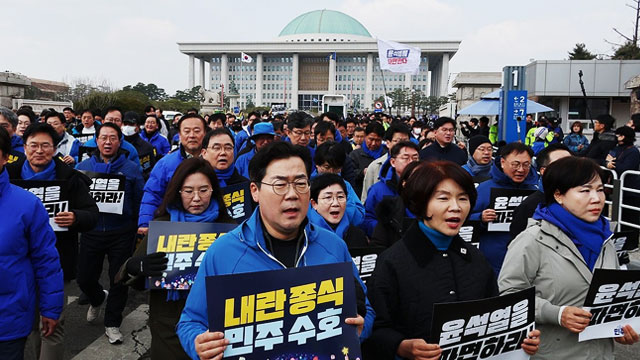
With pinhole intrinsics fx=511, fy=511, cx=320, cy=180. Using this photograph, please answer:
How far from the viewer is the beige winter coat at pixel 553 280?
7.85 feet

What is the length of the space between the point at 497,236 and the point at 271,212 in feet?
9.17

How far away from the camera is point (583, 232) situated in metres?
2.43

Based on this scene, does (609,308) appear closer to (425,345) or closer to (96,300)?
(425,345)

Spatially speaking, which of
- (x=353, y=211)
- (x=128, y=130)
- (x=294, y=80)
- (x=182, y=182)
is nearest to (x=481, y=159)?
(x=353, y=211)

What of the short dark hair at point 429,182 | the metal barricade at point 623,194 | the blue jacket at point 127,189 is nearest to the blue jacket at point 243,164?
the blue jacket at point 127,189

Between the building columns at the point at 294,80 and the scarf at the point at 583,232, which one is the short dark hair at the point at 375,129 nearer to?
the scarf at the point at 583,232

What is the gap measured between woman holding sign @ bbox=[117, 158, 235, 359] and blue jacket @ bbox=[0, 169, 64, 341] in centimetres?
38

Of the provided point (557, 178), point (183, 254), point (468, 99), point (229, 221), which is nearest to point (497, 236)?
point (557, 178)

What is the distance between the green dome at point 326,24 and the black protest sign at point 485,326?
394 ft

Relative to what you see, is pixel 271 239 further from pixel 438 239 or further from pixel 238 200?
pixel 238 200

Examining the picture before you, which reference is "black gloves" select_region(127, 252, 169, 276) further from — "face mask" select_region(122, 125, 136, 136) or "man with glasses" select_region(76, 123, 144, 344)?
"face mask" select_region(122, 125, 136, 136)

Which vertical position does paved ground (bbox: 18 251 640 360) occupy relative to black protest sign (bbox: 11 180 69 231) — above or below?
below

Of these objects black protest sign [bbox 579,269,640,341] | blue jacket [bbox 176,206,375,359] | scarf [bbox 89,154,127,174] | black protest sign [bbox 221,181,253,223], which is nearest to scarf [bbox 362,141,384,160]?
black protest sign [bbox 221,181,253,223]

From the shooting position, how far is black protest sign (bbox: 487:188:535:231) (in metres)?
4.16
